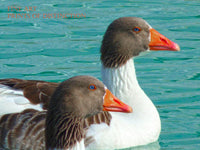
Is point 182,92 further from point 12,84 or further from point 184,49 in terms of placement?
point 12,84

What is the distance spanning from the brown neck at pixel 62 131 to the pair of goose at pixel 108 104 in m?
0.33

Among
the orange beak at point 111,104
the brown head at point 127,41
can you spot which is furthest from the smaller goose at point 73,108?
the brown head at point 127,41

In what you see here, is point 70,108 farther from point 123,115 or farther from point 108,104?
point 123,115

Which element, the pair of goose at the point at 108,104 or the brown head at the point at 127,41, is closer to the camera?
the pair of goose at the point at 108,104

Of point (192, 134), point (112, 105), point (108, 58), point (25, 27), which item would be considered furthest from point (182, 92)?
point (25, 27)

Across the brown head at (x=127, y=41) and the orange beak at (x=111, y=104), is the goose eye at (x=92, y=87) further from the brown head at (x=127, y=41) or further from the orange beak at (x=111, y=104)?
the brown head at (x=127, y=41)

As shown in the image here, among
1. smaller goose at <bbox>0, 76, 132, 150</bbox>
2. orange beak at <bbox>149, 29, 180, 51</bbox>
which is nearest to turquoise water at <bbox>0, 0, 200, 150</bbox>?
orange beak at <bbox>149, 29, 180, 51</bbox>

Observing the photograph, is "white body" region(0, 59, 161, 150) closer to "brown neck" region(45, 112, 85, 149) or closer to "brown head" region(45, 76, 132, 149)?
"brown head" region(45, 76, 132, 149)

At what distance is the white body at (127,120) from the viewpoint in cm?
874

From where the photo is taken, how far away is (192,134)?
9734mm

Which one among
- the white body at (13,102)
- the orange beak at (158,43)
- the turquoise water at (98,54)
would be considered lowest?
the turquoise water at (98,54)

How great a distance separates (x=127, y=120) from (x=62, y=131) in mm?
2350

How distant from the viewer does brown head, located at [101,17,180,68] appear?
930 cm

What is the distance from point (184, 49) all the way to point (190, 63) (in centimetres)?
92
